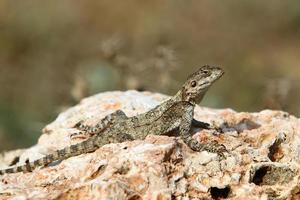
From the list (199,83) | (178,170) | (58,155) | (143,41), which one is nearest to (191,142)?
(178,170)

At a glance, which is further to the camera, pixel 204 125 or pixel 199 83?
pixel 199 83

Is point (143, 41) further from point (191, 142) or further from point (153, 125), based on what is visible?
point (191, 142)

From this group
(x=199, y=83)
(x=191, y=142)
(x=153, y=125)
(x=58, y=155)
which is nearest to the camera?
(x=191, y=142)

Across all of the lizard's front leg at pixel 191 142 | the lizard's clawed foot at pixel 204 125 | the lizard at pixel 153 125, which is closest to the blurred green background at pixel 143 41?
the lizard at pixel 153 125

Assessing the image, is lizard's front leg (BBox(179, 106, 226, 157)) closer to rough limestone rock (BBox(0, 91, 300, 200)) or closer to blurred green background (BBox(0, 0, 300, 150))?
rough limestone rock (BBox(0, 91, 300, 200))

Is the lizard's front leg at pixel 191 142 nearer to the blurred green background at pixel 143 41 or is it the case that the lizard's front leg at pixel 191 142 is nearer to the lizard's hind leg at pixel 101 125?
the lizard's hind leg at pixel 101 125

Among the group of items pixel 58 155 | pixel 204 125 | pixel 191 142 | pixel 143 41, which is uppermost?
pixel 143 41

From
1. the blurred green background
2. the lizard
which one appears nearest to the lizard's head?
the lizard
